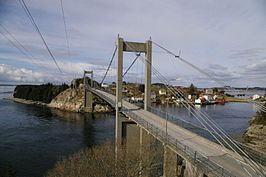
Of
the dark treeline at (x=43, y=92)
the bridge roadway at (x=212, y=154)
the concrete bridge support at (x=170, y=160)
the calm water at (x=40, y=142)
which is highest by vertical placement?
the dark treeline at (x=43, y=92)

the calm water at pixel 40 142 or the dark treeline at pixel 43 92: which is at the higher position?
the dark treeline at pixel 43 92

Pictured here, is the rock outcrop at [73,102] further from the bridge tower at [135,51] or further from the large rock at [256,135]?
the bridge tower at [135,51]

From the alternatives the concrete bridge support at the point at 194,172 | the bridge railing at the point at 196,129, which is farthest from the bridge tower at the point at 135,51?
→ the concrete bridge support at the point at 194,172

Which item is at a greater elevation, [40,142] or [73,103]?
[73,103]

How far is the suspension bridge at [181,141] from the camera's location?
34.0 feet

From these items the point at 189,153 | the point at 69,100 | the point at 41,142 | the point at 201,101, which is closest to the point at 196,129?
the point at 189,153

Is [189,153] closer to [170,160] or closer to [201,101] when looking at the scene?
[170,160]

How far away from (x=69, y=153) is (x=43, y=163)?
3.24 metres

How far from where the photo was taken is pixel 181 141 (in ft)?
46.8

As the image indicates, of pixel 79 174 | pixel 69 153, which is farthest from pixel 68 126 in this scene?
pixel 79 174

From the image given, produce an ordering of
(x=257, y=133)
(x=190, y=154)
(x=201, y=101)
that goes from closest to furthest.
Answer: (x=190, y=154), (x=257, y=133), (x=201, y=101)

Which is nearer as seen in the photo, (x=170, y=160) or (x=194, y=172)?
(x=194, y=172)

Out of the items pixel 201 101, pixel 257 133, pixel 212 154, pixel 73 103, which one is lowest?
pixel 257 133

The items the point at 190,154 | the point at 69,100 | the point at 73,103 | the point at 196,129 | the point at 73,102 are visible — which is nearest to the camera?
the point at 190,154
